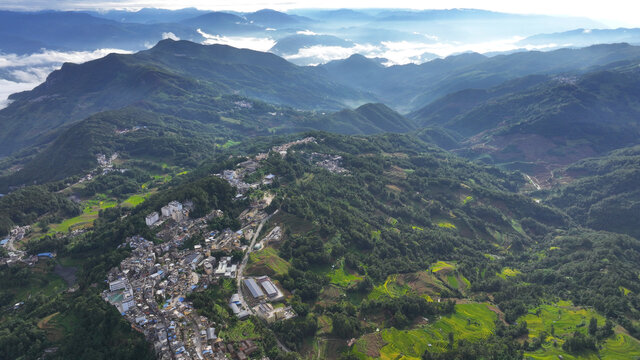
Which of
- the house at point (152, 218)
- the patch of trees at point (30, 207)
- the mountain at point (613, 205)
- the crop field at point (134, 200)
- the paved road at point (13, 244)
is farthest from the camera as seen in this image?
the mountain at point (613, 205)

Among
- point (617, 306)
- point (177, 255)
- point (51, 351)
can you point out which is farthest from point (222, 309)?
point (617, 306)

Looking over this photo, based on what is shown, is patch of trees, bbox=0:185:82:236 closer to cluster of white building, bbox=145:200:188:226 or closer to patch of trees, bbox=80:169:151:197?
patch of trees, bbox=80:169:151:197

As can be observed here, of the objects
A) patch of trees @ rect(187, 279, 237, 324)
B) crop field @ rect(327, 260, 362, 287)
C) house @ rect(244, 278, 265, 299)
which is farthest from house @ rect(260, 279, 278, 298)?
crop field @ rect(327, 260, 362, 287)

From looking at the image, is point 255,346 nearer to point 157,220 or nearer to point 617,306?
point 157,220

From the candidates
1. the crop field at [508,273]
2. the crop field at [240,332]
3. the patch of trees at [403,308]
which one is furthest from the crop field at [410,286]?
the crop field at [240,332]

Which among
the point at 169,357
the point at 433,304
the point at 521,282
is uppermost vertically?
the point at 169,357

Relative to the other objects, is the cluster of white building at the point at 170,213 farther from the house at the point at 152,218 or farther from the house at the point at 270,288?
the house at the point at 270,288
